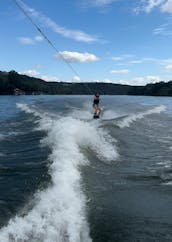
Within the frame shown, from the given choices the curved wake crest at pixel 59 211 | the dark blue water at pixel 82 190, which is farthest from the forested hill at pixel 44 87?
the curved wake crest at pixel 59 211

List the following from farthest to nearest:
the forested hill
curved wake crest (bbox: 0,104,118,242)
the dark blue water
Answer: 1. the forested hill
2. the dark blue water
3. curved wake crest (bbox: 0,104,118,242)

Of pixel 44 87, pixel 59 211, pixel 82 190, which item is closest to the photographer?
pixel 59 211

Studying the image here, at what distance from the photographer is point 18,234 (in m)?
6.58

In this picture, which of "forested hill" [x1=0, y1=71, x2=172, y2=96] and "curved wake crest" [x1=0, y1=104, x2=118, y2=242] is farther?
"forested hill" [x1=0, y1=71, x2=172, y2=96]

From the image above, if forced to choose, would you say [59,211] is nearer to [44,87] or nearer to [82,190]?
[82,190]

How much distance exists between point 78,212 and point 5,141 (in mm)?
9265

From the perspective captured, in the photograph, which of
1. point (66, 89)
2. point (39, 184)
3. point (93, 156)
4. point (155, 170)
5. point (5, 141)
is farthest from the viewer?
point (66, 89)

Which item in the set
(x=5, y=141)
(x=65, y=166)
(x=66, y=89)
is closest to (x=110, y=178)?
(x=65, y=166)

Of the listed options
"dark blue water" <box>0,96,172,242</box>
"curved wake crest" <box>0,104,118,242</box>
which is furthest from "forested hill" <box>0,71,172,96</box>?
"curved wake crest" <box>0,104,118,242</box>

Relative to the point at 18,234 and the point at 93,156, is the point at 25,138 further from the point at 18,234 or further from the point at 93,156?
the point at 18,234

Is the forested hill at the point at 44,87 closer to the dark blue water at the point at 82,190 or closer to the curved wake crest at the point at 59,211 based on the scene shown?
the dark blue water at the point at 82,190

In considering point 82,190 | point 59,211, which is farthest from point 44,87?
Result: point 59,211

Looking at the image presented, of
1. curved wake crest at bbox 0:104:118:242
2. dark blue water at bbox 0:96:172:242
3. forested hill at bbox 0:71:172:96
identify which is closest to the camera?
curved wake crest at bbox 0:104:118:242

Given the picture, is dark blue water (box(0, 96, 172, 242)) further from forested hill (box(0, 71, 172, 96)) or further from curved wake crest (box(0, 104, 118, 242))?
forested hill (box(0, 71, 172, 96))
